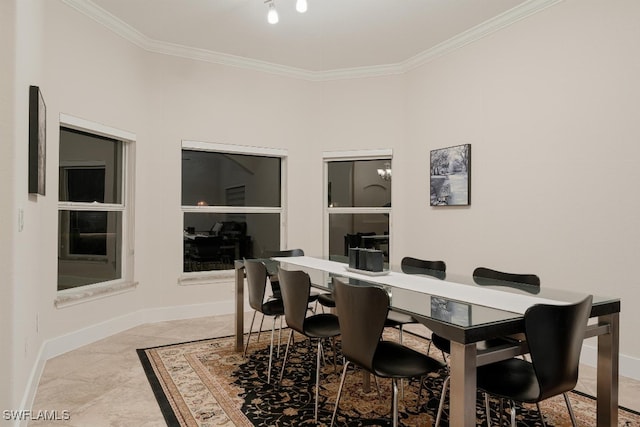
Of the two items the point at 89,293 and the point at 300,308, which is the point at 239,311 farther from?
the point at 89,293

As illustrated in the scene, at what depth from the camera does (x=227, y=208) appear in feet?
17.8

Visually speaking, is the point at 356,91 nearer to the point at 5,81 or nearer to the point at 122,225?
the point at 122,225

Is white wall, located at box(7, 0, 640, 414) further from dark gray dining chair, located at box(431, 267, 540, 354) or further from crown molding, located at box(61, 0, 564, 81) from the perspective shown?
dark gray dining chair, located at box(431, 267, 540, 354)

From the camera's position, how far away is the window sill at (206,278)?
16.5ft

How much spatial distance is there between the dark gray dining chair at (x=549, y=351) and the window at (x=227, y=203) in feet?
13.4

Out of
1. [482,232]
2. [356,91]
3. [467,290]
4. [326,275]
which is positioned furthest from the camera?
[356,91]

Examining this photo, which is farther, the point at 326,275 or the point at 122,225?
the point at 122,225

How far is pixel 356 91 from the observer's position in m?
5.68

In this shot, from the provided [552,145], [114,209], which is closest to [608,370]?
[552,145]

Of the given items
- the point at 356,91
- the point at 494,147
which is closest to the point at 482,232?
the point at 494,147

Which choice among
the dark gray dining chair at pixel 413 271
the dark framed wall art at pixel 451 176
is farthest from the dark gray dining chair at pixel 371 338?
the dark framed wall art at pixel 451 176

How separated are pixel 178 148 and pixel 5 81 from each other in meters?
3.07

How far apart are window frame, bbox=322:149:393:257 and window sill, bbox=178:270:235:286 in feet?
4.55

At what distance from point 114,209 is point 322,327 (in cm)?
295
